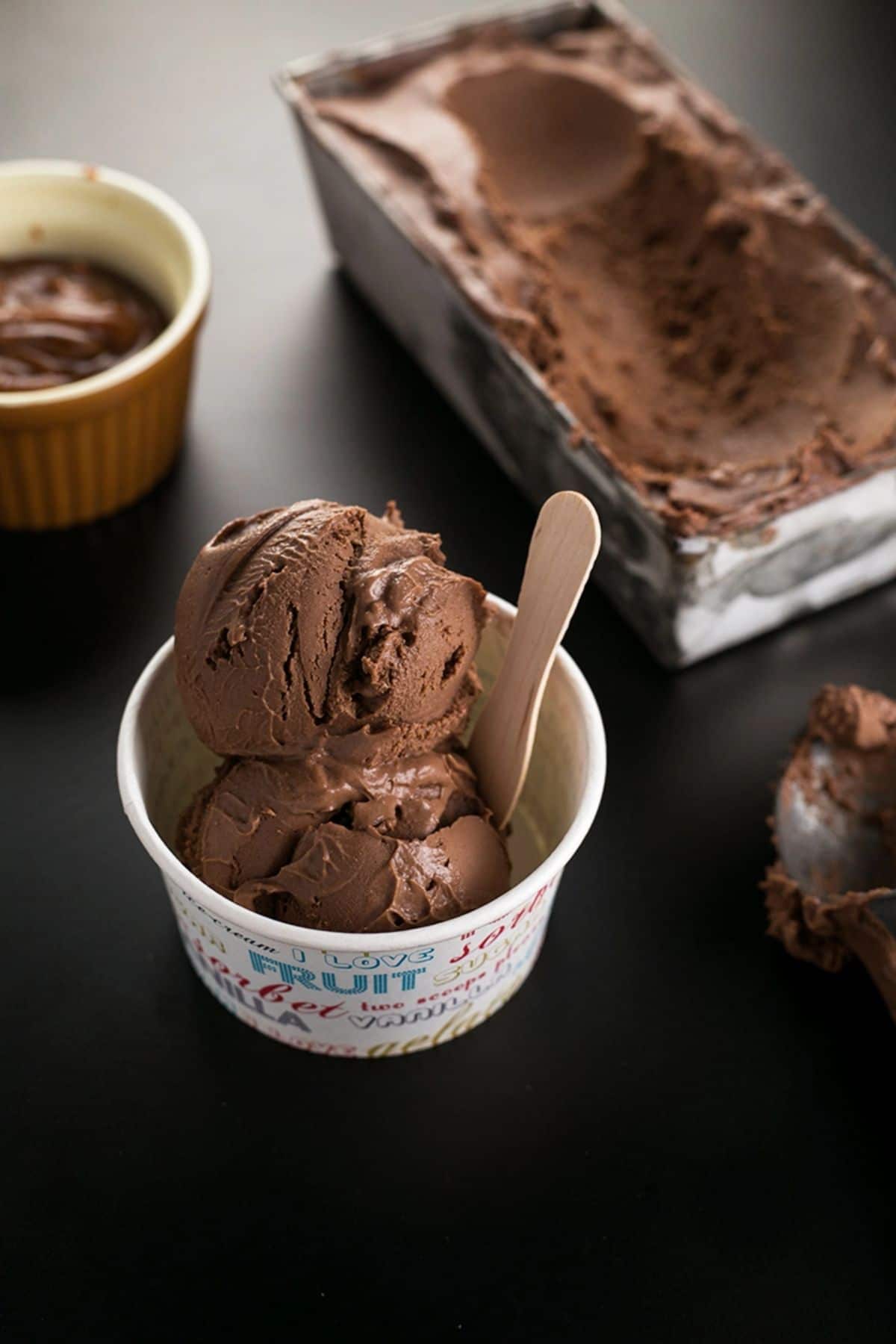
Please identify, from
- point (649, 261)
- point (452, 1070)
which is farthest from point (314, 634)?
A: point (649, 261)

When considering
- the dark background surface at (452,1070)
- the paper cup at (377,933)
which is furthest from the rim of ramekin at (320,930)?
the dark background surface at (452,1070)

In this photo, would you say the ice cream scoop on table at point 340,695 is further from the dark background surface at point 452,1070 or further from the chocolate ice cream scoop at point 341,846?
the dark background surface at point 452,1070

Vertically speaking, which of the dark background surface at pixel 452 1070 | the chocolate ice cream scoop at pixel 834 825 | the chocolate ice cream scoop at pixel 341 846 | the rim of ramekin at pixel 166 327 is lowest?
the dark background surface at pixel 452 1070

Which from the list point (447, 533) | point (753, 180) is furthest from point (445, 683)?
point (753, 180)

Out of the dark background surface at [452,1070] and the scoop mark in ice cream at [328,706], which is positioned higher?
the scoop mark in ice cream at [328,706]

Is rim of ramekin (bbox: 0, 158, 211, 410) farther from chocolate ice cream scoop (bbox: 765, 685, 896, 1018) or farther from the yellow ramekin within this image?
chocolate ice cream scoop (bbox: 765, 685, 896, 1018)

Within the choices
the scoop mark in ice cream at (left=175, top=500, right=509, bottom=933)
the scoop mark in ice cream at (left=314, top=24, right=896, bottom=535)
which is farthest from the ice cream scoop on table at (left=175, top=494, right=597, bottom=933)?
the scoop mark in ice cream at (left=314, top=24, right=896, bottom=535)

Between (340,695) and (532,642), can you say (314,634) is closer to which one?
(340,695)
